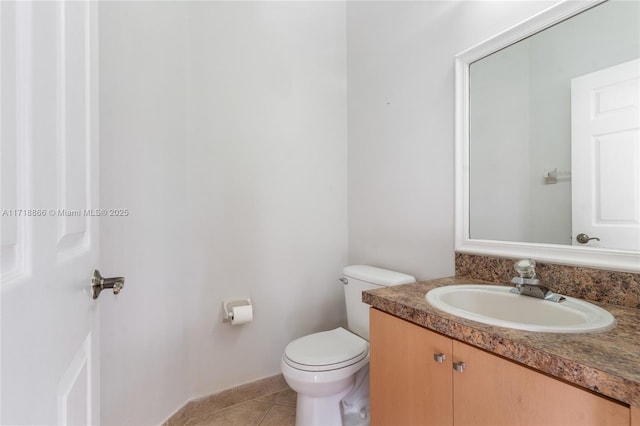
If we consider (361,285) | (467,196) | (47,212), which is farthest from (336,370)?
(47,212)

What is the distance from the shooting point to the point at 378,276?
157 centimetres

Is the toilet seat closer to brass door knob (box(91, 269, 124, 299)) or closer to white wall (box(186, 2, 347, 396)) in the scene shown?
white wall (box(186, 2, 347, 396))

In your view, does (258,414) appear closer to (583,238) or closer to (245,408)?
(245,408)

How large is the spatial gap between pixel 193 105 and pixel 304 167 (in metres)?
0.74

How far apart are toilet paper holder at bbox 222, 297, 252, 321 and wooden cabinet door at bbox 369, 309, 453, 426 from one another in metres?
0.87

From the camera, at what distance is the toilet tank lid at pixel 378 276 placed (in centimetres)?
150

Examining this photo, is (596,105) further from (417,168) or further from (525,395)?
(525,395)

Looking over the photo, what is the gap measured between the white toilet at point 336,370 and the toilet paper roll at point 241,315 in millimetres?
290

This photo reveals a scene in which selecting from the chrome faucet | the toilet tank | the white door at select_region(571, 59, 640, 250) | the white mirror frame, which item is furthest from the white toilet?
the white door at select_region(571, 59, 640, 250)

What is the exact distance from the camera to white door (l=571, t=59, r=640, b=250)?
937mm

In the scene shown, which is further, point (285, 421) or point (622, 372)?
point (285, 421)

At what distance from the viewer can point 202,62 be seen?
5.32ft

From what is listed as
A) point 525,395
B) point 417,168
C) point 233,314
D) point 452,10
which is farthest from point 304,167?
point 525,395

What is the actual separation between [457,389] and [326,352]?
2.41 ft
